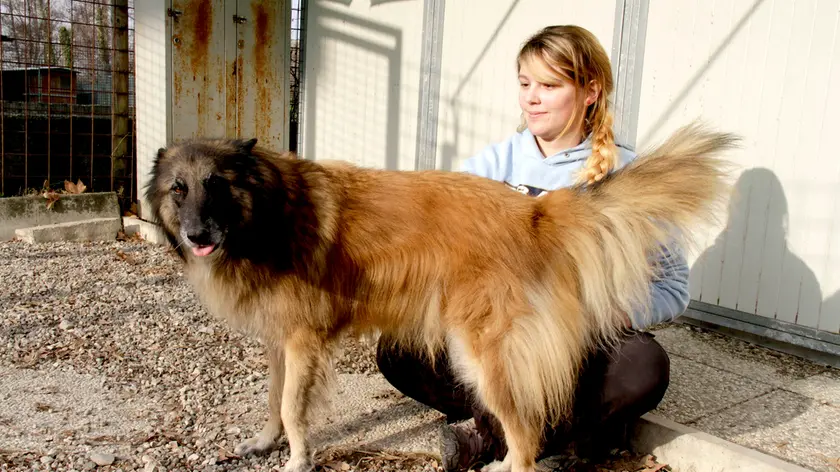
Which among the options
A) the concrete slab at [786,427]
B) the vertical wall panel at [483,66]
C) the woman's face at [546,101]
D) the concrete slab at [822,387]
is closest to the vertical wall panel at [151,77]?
the vertical wall panel at [483,66]

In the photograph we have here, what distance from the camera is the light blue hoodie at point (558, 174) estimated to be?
277 cm

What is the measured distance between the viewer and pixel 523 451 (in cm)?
257

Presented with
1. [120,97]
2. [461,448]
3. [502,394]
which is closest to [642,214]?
[502,394]

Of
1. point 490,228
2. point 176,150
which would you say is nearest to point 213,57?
point 176,150

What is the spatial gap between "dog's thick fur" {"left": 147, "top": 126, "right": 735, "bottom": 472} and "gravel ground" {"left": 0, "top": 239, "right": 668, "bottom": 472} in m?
0.54

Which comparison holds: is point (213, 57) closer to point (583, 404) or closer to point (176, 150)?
point (176, 150)

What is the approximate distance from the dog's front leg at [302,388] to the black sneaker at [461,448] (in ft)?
1.81

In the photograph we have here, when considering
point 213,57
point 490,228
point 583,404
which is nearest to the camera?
point 490,228

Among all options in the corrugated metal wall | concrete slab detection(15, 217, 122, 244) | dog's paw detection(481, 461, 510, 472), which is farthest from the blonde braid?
concrete slab detection(15, 217, 122, 244)

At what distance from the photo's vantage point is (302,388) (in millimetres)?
2713

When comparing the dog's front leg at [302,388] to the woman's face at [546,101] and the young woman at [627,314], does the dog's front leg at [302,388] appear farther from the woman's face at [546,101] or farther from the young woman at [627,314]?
the woman's face at [546,101]

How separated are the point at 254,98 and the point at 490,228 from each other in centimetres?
549

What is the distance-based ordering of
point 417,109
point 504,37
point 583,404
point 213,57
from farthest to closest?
1. point 213,57
2. point 417,109
3. point 504,37
4. point 583,404

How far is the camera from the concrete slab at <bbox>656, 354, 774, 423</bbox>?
128 inches
